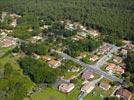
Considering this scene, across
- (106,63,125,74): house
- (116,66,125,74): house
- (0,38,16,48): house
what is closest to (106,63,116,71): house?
(106,63,125,74): house

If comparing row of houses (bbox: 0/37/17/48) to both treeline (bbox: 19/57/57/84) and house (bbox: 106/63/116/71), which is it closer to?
treeline (bbox: 19/57/57/84)

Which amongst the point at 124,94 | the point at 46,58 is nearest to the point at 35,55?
the point at 46,58

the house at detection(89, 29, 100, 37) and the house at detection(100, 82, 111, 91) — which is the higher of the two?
the house at detection(89, 29, 100, 37)

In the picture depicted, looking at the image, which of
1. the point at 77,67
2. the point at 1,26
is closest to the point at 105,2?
the point at 1,26

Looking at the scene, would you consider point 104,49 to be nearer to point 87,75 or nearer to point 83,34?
point 83,34

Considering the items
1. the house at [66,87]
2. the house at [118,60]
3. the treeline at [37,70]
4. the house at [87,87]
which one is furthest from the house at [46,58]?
the house at [118,60]

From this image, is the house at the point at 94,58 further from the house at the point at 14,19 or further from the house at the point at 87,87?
the house at the point at 14,19
